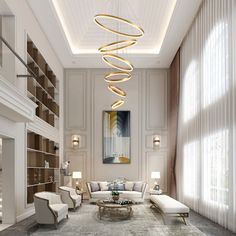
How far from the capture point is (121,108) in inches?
610

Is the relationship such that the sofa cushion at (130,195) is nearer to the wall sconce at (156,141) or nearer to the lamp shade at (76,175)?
the lamp shade at (76,175)

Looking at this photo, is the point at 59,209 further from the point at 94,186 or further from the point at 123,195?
the point at 94,186

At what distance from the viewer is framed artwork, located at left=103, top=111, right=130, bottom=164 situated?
15289mm

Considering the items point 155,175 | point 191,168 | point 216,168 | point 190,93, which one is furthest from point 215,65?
point 155,175

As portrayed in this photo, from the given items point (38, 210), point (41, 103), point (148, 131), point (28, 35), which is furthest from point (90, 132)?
point (38, 210)

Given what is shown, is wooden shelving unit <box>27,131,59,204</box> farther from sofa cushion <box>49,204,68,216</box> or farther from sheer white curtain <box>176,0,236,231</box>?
sheer white curtain <box>176,0,236,231</box>

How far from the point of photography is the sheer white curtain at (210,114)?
770cm

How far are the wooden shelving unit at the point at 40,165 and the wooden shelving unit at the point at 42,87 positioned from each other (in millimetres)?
702

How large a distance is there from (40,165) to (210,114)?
5228 mm

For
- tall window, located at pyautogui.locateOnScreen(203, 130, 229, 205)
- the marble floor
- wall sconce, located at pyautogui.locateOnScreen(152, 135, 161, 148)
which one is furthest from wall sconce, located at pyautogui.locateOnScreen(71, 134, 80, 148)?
tall window, located at pyautogui.locateOnScreen(203, 130, 229, 205)

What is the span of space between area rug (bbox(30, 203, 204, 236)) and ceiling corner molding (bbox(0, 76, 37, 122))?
6.99 feet

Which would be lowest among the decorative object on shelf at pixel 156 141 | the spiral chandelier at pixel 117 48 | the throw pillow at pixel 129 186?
the throw pillow at pixel 129 186

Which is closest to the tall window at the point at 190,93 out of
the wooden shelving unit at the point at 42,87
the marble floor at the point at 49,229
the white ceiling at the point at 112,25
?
the white ceiling at the point at 112,25

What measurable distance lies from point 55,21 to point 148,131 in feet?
20.0
